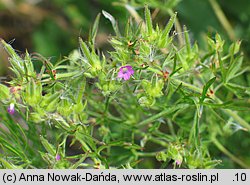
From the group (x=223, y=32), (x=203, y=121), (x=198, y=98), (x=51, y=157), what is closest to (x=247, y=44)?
(x=223, y=32)

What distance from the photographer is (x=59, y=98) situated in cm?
115

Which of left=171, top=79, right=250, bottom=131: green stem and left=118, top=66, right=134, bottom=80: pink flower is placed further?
left=171, top=79, right=250, bottom=131: green stem

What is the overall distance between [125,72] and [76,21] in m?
1.52

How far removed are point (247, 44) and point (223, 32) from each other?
18cm

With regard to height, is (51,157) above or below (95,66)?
below

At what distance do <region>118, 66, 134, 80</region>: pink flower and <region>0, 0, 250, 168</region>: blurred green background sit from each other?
100cm

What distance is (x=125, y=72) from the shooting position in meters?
1.06

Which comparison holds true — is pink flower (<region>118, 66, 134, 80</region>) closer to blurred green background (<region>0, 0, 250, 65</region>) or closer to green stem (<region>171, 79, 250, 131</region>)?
green stem (<region>171, 79, 250, 131</region>)

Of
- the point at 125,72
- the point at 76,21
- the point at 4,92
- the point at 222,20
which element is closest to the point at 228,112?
the point at 125,72

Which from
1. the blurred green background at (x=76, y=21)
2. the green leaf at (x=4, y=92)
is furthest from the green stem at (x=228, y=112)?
the blurred green background at (x=76, y=21)

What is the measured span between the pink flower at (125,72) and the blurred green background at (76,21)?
3.29 feet

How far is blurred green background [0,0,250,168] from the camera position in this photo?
2154mm

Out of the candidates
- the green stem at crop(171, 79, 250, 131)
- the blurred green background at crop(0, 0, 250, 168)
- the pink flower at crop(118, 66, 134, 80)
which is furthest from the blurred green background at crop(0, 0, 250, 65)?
the pink flower at crop(118, 66, 134, 80)

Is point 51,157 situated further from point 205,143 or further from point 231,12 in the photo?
point 231,12
